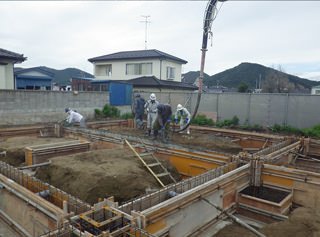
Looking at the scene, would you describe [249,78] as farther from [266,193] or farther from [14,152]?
[14,152]

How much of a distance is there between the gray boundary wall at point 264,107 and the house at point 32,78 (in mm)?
10957

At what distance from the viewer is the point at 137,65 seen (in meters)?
21.4

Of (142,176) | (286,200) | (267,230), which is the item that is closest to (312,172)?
(286,200)

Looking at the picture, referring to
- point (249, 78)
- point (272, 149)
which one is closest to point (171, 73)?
point (272, 149)

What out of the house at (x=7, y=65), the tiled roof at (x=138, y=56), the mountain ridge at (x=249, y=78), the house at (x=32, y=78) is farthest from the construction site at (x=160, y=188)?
the mountain ridge at (x=249, y=78)

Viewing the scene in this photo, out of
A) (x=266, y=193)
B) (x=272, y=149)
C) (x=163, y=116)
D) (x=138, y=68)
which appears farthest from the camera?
(x=138, y=68)

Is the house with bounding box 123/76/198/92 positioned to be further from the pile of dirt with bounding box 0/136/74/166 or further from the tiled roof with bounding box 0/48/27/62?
the pile of dirt with bounding box 0/136/74/166

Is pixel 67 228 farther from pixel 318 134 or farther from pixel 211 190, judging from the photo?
pixel 318 134

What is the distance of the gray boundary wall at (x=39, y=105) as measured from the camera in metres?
11.4

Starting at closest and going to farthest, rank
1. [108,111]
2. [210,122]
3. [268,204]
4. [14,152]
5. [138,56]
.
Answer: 1. [268,204]
2. [14,152]
3. [210,122]
4. [108,111]
5. [138,56]

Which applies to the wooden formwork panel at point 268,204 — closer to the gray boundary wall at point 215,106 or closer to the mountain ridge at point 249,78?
the gray boundary wall at point 215,106

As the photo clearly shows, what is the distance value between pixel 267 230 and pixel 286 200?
1.16 meters

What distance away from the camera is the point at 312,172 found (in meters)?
→ 5.02

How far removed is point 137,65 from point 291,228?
19.1 meters
